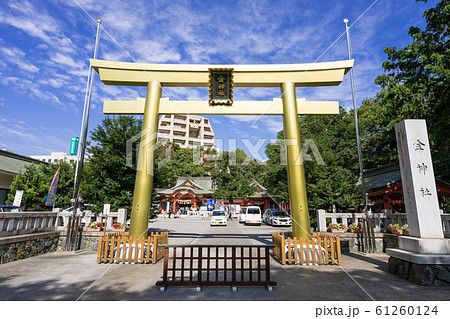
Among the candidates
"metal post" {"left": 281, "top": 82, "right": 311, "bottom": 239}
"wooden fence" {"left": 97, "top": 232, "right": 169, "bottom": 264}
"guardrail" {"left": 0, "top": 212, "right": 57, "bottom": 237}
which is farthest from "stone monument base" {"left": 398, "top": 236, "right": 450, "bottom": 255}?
"guardrail" {"left": 0, "top": 212, "right": 57, "bottom": 237}

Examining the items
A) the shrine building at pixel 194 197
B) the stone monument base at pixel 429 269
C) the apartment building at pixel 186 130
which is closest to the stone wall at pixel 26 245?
the stone monument base at pixel 429 269

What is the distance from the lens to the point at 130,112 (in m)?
8.06

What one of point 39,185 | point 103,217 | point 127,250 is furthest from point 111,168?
point 39,185

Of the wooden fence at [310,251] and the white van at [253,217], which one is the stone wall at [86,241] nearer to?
the wooden fence at [310,251]

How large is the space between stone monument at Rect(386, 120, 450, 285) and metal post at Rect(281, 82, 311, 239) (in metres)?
2.17

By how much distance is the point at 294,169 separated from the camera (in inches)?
284

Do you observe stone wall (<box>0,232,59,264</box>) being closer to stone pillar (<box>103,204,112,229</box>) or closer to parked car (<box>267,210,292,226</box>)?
stone pillar (<box>103,204,112,229</box>)

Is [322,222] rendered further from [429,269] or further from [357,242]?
[429,269]

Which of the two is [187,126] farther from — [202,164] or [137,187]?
[137,187]

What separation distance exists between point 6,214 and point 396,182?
56.4ft

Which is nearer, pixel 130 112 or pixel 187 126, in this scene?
pixel 130 112

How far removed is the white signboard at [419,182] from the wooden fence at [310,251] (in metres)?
1.90

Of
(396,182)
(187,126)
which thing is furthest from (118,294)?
(187,126)

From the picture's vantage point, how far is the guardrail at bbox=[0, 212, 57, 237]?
6.83 m
